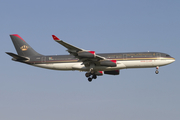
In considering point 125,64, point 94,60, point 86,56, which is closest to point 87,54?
point 86,56

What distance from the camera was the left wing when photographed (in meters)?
52.2

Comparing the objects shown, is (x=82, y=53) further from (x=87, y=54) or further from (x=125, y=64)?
(x=125, y=64)

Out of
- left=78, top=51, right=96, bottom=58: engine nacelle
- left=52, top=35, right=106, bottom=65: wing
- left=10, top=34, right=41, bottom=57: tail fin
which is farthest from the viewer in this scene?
left=10, top=34, right=41, bottom=57: tail fin

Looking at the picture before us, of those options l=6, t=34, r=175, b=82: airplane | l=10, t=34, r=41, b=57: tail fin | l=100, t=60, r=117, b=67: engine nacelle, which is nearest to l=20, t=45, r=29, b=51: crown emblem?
l=10, t=34, r=41, b=57: tail fin

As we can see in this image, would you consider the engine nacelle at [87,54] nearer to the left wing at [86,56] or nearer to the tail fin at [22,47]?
the left wing at [86,56]

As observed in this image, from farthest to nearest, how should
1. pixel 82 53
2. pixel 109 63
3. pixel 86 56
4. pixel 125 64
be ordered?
pixel 125 64
pixel 109 63
pixel 86 56
pixel 82 53

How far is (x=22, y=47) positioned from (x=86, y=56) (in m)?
17.7

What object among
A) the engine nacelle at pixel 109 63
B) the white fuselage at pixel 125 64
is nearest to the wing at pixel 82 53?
the engine nacelle at pixel 109 63

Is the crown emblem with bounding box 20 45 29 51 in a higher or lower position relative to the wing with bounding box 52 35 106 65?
higher

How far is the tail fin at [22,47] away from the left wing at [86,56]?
39.5ft

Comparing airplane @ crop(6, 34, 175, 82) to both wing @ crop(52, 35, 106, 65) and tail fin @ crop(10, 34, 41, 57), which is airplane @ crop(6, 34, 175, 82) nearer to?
wing @ crop(52, 35, 106, 65)

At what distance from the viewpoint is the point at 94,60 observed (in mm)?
56625

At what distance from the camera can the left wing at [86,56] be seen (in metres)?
52.2

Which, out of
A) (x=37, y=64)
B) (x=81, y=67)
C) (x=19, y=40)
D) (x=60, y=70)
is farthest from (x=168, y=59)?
(x=19, y=40)
